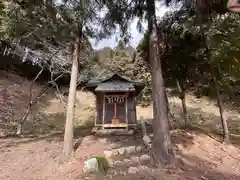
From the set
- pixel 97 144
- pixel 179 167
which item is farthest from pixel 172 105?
pixel 179 167

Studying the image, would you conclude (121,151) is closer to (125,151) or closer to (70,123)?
(125,151)

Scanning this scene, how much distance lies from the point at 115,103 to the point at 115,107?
0.22 meters

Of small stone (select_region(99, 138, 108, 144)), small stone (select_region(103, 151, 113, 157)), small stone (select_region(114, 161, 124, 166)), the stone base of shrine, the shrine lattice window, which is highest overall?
the shrine lattice window

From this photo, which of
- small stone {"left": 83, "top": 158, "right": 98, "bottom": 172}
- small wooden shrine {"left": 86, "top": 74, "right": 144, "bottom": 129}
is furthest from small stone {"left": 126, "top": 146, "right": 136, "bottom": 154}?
small wooden shrine {"left": 86, "top": 74, "right": 144, "bottom": 129}

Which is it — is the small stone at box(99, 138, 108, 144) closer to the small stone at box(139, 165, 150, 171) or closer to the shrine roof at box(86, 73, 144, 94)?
the shrine roof at box(86, 73, 144, 94)

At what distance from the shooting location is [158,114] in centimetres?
530

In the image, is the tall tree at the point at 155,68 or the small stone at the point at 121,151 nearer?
the tall tree at the point at 155,68

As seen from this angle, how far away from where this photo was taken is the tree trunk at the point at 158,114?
16.5 feet

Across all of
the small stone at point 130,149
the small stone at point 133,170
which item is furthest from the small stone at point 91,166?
the small stone at point 130,149

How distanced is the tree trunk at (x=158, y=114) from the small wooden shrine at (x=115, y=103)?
11.0 feet

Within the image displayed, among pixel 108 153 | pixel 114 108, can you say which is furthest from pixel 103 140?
pixel 114 108

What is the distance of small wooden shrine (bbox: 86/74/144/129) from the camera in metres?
9.03

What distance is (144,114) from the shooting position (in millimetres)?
15531

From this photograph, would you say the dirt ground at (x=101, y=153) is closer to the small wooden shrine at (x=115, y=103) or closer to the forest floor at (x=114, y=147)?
the forest floor at (x=114, y=147)
